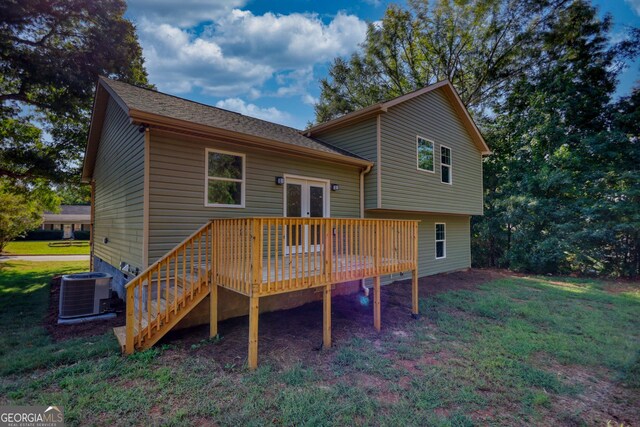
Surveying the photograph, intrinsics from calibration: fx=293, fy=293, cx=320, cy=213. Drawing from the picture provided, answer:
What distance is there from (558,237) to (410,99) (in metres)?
8.79

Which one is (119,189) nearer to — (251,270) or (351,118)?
(251,270)

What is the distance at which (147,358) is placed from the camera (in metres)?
3.86

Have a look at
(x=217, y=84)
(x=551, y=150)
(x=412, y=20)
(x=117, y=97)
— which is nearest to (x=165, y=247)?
(x=117, y=97)

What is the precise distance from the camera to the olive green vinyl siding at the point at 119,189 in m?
5.49

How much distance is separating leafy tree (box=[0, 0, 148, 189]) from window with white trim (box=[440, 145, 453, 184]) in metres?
13.5

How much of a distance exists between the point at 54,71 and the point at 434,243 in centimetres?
1538

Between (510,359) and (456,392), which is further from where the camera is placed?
(510,359)

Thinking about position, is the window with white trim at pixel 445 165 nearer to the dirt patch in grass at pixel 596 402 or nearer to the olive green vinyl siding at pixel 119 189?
the dirt patch in grass at pixel 596 402

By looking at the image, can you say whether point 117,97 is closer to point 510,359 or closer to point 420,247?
point 510,359

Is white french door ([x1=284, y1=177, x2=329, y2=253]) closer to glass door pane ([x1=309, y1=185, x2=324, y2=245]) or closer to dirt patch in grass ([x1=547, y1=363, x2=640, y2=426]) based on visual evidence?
glass door pane ([x1=309, y1=185, x2=324, y2=245])

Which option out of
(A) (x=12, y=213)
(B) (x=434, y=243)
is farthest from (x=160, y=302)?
(A) (x=12, y=213)

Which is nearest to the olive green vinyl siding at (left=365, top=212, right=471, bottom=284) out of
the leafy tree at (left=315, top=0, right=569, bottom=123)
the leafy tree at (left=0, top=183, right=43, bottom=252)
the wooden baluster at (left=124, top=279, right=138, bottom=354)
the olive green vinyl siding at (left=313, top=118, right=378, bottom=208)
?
the olive green vinyl siding at (left=313, top=118, right=378, bottom=208)

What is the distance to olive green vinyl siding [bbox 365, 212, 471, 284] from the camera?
10.4 metres

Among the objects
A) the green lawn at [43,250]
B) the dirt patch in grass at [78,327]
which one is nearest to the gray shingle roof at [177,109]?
the dirt patch in grass at [78,327]
